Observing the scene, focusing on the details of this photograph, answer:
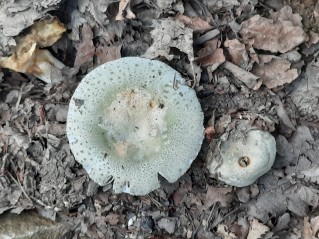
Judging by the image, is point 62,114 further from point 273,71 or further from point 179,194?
point 273,71

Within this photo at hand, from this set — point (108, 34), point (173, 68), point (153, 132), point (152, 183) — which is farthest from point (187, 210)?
point (108, 34)

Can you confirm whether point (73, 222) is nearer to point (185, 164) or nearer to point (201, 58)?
point (185, 164)

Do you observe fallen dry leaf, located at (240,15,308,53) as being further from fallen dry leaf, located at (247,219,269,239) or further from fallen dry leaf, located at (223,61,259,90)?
fallen dry leaf, located at (247,219,269,239)

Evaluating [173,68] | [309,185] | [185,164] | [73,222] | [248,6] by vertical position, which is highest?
[248,6]

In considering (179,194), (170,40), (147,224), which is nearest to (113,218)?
(147,224)

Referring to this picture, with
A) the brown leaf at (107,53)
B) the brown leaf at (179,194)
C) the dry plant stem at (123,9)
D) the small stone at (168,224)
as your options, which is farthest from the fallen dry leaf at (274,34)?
the small stone at (168,224)

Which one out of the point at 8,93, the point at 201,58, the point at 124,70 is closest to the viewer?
the point at 124,70
